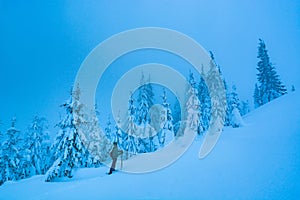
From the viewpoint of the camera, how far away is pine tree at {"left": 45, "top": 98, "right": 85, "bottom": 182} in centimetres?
1610

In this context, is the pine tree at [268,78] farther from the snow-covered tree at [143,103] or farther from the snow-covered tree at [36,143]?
the snow-covered tree at [36,143]

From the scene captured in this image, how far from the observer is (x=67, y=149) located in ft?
54.0

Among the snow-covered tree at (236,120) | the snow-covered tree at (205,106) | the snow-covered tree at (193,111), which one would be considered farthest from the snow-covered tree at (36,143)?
the snow-covered tree at (236,120)

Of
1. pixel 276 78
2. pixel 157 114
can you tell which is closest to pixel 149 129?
pixel 157 114

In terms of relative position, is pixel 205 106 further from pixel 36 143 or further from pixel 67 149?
pixel 36 143

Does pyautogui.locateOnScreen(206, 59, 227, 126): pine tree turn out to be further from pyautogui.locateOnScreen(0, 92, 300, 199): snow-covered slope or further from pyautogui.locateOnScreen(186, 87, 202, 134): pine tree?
pyautogui.locateOnScreen(0, 92, 300, 199): snow-covered slope

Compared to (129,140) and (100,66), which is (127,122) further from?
(100,66)

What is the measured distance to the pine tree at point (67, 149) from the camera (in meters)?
16.1

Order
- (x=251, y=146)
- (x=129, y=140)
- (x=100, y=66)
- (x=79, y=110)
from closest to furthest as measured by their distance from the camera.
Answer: (x=251, y=146) → (x=79, y=110) → (x=100, y=66) → (x=129, y=140)

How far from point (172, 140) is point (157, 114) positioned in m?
6.33

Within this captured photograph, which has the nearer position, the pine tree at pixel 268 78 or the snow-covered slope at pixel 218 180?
the snow-covered slope at pixel 218 180

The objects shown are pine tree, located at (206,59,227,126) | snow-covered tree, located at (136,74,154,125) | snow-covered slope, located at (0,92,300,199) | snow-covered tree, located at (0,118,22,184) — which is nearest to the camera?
snow-covered slope, located at (0,92,300,199)

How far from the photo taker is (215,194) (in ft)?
31.0

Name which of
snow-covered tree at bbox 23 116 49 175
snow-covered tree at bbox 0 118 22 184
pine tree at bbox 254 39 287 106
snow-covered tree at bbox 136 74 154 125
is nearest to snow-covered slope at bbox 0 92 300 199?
snow-covered tree at bbox 0 118 22 184
